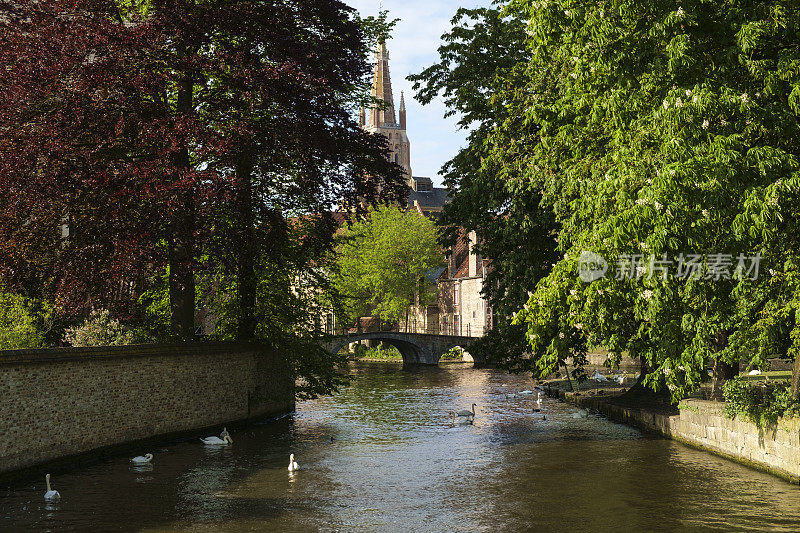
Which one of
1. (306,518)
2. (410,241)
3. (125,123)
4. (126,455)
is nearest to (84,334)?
(126,455)

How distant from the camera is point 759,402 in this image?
17781 mm

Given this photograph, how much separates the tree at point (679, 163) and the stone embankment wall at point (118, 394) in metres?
10.7

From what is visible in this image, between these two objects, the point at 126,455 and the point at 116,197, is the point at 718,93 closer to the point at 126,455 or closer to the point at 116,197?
the point at 116,197

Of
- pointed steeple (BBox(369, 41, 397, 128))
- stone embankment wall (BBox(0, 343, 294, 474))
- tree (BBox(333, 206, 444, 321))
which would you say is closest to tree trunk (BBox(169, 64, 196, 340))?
stone embankment wall (BBox(0, 343, 294, 474))

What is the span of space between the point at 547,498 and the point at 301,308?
1367 cm

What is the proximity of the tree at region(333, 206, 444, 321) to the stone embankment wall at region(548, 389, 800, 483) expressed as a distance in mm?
49050

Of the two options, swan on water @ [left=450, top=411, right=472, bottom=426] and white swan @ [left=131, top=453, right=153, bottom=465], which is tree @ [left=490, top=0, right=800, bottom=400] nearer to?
white swan @ [left=131, top=453, right=153, bottom=465]

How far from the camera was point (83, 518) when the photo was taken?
1459 centimetres

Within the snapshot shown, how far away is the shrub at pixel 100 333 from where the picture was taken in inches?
861

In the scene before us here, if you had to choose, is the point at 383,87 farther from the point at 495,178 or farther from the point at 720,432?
the point at 720,432

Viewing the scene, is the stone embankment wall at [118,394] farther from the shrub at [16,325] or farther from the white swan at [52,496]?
the white swan at [52,496]

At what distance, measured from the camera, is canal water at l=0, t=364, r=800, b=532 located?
1420 centimetres

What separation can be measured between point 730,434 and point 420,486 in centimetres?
750

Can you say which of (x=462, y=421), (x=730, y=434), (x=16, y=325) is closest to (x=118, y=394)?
(x=16, y=325)
